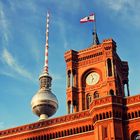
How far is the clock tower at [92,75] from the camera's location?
2803 inches

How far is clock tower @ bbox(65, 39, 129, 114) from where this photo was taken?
71.2 m

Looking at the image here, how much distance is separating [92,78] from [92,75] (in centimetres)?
65

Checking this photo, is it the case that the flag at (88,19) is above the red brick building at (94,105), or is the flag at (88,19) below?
above

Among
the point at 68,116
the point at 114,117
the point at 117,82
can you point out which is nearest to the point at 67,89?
the point at 117,82

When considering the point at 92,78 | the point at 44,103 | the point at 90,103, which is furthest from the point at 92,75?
the point at 90,103

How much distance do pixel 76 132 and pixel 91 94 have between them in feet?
59.0

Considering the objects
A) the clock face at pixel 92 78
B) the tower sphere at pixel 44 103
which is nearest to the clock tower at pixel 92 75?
the clock face at pixel 92 78

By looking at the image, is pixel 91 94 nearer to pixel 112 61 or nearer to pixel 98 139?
pixel 112 61

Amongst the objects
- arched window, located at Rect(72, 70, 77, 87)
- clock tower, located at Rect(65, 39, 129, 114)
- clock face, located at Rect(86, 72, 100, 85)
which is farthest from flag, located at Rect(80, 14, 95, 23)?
clock face, located at Rect(86, 72, 100, 85)

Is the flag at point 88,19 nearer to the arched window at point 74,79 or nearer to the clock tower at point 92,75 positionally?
the clock tower at point 92,75

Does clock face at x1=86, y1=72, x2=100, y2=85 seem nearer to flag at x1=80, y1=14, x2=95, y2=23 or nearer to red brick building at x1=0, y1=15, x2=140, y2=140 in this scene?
red brick building at x1=0, y1=15, x2=140, y2=140

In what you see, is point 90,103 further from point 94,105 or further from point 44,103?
point 44,103

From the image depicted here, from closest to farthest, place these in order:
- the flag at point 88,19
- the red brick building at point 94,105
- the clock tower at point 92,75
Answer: the red brick building at point 94,105, the clock tower at point 92,75, the flag at point 88,19

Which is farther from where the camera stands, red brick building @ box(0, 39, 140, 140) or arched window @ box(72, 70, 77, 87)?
arched window @ box(72, 70, 77, 87)
